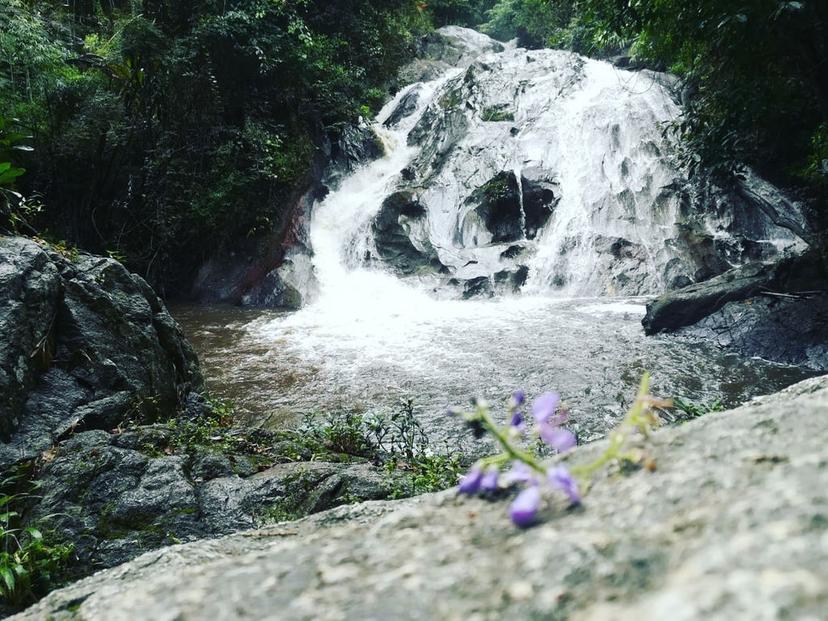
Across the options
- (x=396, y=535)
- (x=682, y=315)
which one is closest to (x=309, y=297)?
(x=682, y=315)

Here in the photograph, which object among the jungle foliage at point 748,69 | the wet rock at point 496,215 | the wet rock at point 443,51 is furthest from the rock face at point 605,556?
the wet rock at point 443,51

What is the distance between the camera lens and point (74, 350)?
186 inches

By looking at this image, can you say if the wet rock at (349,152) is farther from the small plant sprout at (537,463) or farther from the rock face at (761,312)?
the small plant sprout at (537,463)

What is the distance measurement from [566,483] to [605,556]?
15 cm

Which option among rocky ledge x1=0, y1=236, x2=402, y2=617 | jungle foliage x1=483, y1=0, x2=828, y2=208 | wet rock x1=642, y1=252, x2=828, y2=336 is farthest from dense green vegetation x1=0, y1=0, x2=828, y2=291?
rocky ledge x1=0, y1=236, x2=402, y2=617

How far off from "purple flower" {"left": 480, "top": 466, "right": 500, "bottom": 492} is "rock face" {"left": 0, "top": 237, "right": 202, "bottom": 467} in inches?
160

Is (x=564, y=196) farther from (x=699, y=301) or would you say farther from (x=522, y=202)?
(x=699, y=301)

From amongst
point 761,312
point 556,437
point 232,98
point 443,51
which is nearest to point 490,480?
point 556,437

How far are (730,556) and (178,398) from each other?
18.9 ft

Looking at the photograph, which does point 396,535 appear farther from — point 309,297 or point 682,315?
point 309,297

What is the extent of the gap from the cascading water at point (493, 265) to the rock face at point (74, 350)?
4.06ft

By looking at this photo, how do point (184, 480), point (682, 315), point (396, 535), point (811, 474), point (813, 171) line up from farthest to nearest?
1. point (682, 315)
2. point (813, 171)
3. point (184, 480)
4. point (396, 535)
5. point (811, 474)

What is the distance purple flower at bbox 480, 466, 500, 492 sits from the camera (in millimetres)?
966

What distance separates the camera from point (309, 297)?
12.0m
